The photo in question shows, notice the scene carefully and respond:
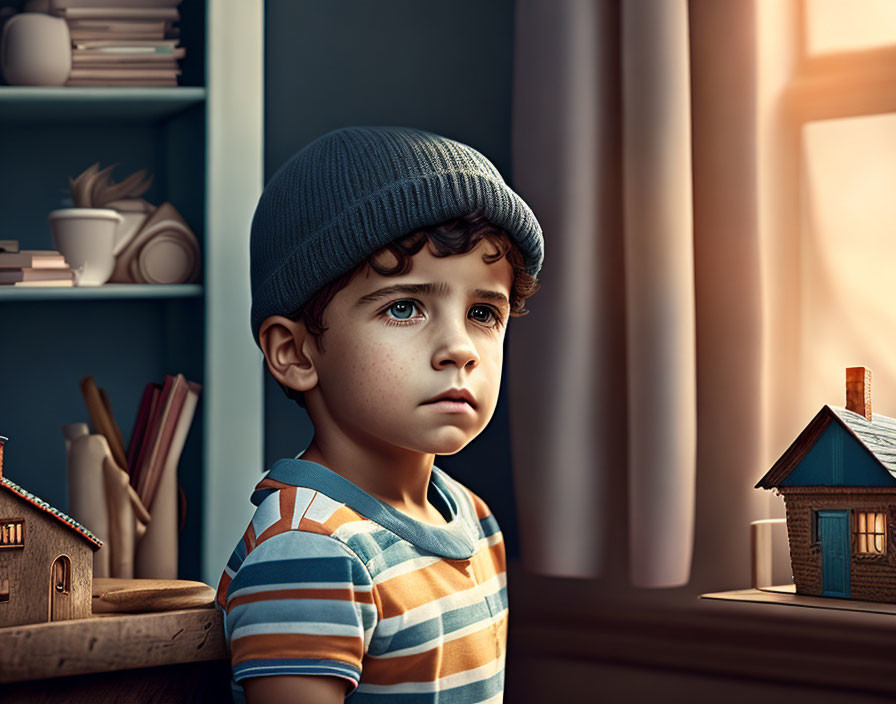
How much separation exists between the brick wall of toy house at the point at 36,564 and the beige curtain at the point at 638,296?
27.7 inches

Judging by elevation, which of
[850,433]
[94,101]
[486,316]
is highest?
[94,101]

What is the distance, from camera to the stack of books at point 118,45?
1494 millimetres

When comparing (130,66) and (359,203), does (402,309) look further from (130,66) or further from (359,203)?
(130,66)

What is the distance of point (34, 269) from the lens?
144cm

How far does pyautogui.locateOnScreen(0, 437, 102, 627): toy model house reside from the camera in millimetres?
752

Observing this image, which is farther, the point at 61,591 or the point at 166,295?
the point at 166,295

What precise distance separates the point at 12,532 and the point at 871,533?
2.67 feet

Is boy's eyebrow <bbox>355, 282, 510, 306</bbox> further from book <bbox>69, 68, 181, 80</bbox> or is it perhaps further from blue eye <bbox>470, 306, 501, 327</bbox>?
book <bbox>69, 68, 181, 80</bbox>

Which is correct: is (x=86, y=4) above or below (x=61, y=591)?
above

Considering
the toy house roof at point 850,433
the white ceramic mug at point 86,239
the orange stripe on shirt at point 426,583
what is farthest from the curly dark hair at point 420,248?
the white ceramic mug at point 86,239

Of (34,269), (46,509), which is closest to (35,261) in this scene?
(34,269)

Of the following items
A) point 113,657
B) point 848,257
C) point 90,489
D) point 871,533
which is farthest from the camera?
point 90,489

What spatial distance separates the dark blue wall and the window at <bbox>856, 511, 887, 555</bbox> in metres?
0.65

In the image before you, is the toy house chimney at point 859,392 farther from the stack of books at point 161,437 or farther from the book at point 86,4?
the book at point 86,4
